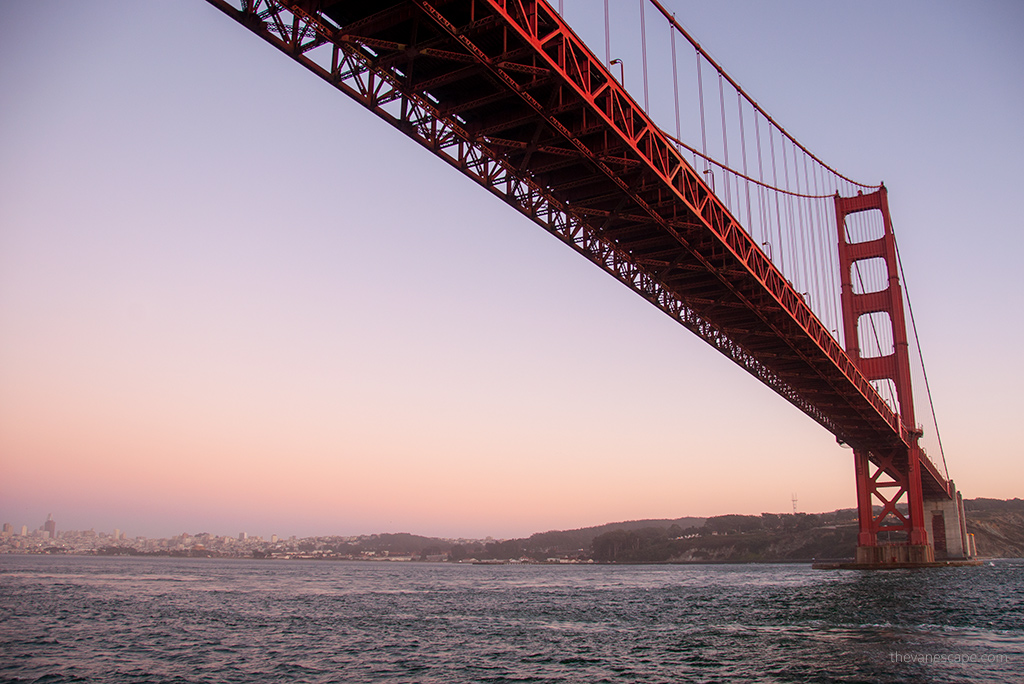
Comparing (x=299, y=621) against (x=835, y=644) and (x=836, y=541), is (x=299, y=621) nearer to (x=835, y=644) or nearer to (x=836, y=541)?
(x=835, y=644)

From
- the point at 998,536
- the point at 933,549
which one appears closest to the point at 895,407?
the point at 933,549

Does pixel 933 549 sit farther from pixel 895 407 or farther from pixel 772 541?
pixel 772 541

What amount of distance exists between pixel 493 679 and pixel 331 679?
3.36 m

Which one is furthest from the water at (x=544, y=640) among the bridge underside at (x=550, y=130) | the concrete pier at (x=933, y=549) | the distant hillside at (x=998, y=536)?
the distant hillside at (x=998, y=536)

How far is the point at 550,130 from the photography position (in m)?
16.6

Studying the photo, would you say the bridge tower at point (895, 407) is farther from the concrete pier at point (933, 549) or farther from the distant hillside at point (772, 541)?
the distant hillside at point (772, 541)

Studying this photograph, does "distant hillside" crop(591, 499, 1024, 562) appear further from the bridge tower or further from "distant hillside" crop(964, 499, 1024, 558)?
the bridge tower

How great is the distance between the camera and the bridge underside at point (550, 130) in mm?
13352

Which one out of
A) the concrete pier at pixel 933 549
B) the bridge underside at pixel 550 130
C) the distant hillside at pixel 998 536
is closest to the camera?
the bridge underside at pixel 550 130

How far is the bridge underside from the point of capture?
43.8 ft

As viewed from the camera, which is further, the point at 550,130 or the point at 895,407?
the point at 895,407

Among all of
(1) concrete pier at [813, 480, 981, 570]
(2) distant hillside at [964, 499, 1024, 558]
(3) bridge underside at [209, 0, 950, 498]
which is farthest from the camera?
(2) distant hillside at [964, 499, 1024, 558]

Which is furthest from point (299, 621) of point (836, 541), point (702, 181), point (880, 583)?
point (836, 541)

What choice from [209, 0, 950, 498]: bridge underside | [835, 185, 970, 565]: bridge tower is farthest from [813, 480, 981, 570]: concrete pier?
[209, 0, 950, 498]: bridge underside
